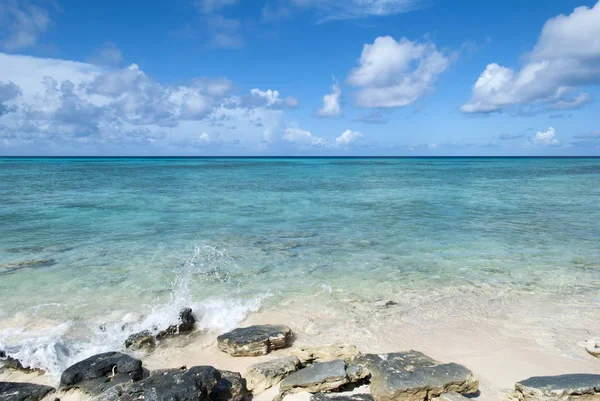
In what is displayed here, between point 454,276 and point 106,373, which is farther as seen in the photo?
point 454,276

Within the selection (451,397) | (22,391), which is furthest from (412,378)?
(22,391)

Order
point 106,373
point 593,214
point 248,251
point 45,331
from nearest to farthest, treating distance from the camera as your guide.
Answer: point 106,373 < point 45,331 < point 248,251 < point 593,214

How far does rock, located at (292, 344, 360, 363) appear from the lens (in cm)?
593

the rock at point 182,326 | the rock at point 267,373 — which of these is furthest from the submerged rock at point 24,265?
the rock at point 267,373

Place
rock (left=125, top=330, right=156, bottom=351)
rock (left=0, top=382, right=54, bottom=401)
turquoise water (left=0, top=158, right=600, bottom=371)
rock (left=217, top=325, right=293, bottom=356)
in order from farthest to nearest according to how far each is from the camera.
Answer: turquoise water (left=0, top=158, right=600, bottom=371) < rock (left=125, top=330, right=156, bottom=351) < rock (left=217, top=325, right=293, bottom=356) < rock (left=0, top=382, right=54, bottom=401)

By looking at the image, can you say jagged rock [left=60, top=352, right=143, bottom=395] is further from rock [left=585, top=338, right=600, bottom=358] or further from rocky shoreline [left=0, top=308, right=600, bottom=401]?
rock [left=585, top=338, right=600, bottom=358]

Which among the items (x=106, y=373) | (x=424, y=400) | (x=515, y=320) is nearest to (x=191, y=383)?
(x=106, y=373)

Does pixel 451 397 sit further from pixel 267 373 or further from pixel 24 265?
pixel 24 265

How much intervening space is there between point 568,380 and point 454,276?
4946 mm

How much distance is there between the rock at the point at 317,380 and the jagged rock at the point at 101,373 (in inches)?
82.4

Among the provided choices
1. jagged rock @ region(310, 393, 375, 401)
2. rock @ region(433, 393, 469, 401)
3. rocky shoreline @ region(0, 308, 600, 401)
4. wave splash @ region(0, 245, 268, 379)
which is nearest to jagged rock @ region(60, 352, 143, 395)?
rocky shoreline @ region(0, 308, 600, 401)

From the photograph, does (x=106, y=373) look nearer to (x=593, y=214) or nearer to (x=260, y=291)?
(x=260, y=291)

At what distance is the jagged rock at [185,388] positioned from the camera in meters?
4.48

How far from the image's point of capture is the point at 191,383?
4.65m
